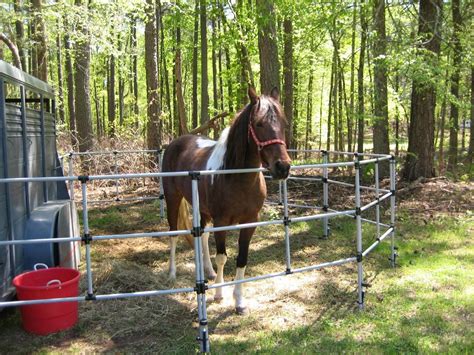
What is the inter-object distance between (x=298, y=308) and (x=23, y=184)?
3.20m

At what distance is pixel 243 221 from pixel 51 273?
6.48 feet

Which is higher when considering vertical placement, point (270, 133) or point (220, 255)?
point (270, 133)

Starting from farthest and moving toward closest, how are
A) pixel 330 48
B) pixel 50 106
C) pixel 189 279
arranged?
1. pixel 330 48
2. pixel 50 106
3. pixel 189 279

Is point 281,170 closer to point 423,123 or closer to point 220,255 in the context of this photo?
point 220,255

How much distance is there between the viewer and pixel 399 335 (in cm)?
370

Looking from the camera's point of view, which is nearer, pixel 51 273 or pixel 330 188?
pixel 51 273

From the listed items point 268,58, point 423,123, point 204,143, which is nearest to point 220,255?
point 204,143

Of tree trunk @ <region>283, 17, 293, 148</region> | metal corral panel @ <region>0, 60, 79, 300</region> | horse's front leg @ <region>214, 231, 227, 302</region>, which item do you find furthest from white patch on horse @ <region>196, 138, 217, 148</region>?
tree trunk @ <region>283, 17, 293, 148</region>

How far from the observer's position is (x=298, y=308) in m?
4.41

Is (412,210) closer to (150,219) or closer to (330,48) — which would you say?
(150,219)

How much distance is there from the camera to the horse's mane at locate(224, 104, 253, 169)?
4.07m

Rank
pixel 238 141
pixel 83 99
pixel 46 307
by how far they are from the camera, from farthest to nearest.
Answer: pixel 83 99, pixel 238 141, pixel 46 307

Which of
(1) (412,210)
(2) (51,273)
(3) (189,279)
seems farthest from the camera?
(1) (412,210)

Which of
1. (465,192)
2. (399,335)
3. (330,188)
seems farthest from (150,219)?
(465,192)
